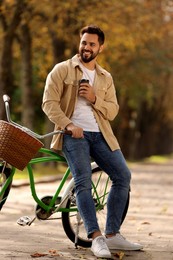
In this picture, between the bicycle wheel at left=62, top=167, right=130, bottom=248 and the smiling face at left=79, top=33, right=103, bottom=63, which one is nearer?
the smiling face at left=79, top=33, right=103, bottom=63

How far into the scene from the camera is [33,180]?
7148mm

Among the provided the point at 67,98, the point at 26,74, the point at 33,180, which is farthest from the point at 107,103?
the point at 26,74

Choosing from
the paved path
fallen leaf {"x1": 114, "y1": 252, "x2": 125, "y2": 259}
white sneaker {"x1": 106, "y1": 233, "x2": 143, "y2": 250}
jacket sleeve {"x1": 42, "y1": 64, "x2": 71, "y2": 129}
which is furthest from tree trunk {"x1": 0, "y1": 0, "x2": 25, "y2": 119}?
fallen leaf {"x1": 114, "y1": 252, "x2": 125, "y2": 259}

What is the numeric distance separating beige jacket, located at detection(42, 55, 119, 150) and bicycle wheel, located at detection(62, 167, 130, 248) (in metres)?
0.61

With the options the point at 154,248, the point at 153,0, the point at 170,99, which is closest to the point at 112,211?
the point at 154,248

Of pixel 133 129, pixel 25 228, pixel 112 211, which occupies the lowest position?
pixel 133 129

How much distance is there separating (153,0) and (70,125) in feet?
75.6

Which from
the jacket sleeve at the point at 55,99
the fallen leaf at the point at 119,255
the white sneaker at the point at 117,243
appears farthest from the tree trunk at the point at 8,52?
the fallen leaf at the point at 119,255

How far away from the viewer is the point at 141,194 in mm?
15305

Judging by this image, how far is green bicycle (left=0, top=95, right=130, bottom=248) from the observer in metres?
6.48

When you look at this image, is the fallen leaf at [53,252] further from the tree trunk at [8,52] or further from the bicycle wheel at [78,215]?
the tree trunk at [8,52]

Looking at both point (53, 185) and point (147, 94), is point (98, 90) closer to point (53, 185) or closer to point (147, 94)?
point (53, 185)

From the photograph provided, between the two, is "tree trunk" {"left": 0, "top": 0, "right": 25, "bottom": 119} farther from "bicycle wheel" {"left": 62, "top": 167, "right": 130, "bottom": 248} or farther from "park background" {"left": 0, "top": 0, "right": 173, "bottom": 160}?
"bicycle wheel" {"left": 62, "top": 167, "right": 130, "bottom": 248}

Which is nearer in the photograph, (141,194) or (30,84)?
(141,194)
